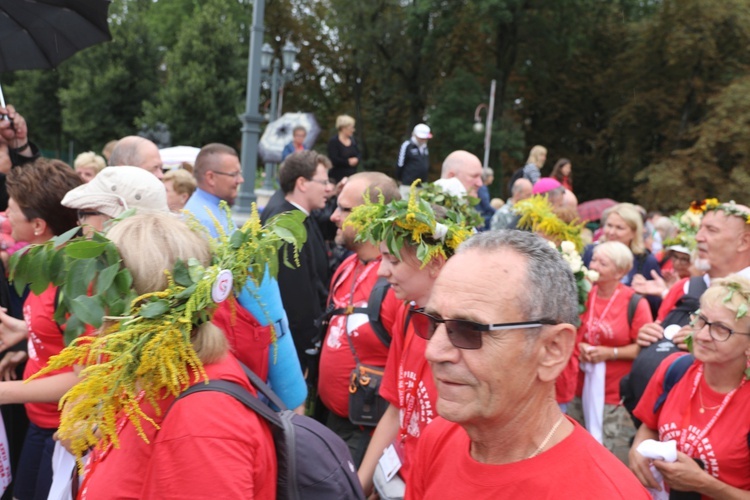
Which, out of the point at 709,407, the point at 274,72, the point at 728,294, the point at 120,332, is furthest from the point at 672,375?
the point at 274,72

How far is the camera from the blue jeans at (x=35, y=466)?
11.6 feet

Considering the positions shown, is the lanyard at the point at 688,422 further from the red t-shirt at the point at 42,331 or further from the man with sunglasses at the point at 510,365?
the red t-shirt at the point at 42,331

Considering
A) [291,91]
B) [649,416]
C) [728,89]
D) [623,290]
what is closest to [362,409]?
[649,416]

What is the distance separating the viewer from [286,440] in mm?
2232

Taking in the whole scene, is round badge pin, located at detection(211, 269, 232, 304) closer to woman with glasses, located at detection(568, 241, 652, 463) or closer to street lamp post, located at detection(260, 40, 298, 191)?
woman with glasses, located at detection(568, 241, 652, 463)

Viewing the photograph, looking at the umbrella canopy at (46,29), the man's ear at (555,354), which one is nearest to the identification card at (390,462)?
the man's ear at (555,354)

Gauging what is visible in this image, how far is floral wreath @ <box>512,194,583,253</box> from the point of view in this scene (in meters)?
6.23

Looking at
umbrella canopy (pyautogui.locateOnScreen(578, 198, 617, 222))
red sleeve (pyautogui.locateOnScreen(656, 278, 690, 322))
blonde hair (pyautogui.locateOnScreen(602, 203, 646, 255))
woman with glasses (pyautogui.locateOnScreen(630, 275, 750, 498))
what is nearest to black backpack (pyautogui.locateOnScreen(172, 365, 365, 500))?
woman with glasses (pyautogui.locateOnScreen(630, 275, 750, 498))

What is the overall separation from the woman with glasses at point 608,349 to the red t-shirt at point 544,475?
13.3 feet

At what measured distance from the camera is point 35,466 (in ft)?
12.0

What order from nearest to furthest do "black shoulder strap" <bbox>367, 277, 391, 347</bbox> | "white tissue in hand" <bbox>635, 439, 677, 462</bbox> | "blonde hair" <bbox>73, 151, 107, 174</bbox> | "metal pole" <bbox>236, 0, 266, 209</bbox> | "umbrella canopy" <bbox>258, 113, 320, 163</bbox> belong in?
"white tissue in hand" <bbox>635, 439, 677, 462</bbox>
"black shoulder strap" <bbox>367, 277, 391, 347</bbox>
"blonde hair" <bbox>73, 151, 107, 174</bbox>
"metal pole" <bbox>236, 0, 266, 209</bbox>
"umbrella canopy" <bbox>258, 113, 320, 163</bbox>

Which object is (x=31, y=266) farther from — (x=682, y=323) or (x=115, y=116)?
(x=115, y=116)

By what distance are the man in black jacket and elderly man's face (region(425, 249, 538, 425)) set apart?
122 inches

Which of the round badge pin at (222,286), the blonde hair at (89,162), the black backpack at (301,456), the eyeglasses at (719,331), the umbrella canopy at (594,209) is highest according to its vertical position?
the round badge pin at (222,286)
